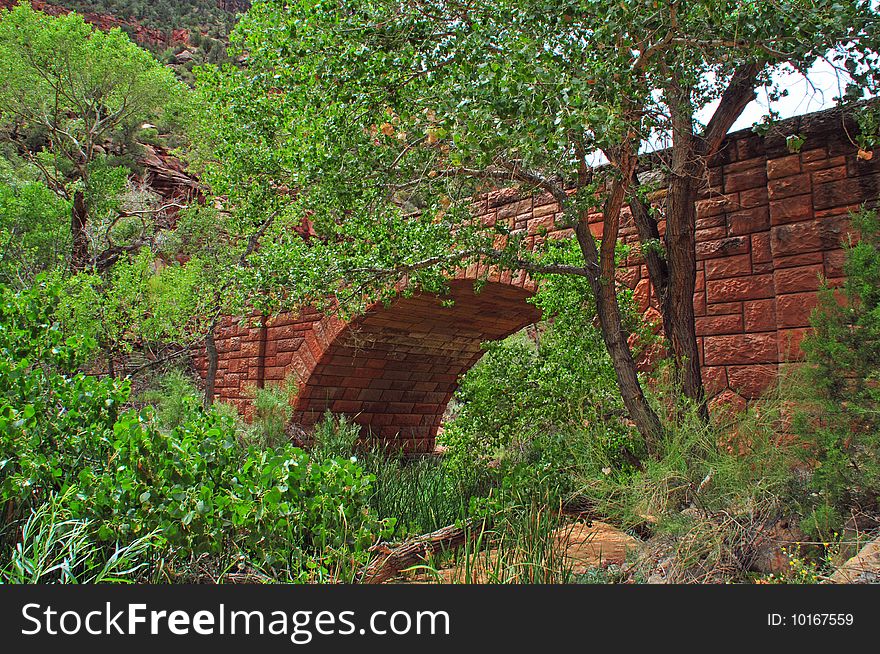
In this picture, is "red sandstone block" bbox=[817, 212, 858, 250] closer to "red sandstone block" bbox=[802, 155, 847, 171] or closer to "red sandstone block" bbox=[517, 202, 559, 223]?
"red sandstone block" bbox=[802, 155, 847, 171]

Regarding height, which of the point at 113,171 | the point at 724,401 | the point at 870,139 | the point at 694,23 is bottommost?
the point at 724,401

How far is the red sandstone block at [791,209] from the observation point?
15.9 ft

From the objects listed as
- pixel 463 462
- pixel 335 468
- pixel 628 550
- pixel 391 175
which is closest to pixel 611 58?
pixel 391 175

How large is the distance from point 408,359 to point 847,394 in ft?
24.2

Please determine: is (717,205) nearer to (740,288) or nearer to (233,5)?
(740,288)

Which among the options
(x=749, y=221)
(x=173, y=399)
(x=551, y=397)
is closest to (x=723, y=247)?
(x=749, y=221)

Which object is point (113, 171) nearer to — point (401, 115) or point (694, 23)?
point (401, 115)

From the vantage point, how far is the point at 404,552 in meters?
3.65

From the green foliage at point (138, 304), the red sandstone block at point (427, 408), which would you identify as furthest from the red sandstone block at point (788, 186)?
the red sandstone block at point (427, 408)

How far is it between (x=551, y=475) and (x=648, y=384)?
93 cm

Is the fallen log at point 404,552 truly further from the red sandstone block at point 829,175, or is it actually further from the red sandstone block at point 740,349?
the red sandstone block at point 829,175

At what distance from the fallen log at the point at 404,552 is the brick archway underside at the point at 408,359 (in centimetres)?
366

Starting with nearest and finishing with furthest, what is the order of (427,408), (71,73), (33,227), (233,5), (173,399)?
(173,399)
(427,408)
(33,227)
(71,73)
(233,5)

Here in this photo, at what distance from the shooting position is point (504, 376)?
17.1 ft
